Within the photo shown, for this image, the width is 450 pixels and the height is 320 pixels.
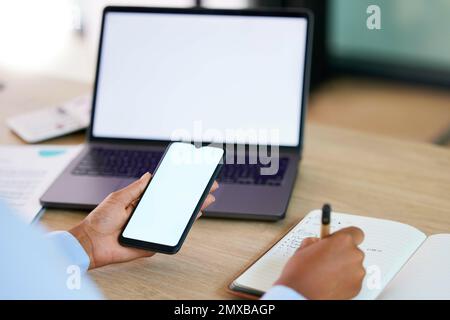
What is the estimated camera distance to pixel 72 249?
96 centimetres

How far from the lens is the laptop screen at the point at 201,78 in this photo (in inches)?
49.9

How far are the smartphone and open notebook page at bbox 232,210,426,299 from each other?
0.12 metres

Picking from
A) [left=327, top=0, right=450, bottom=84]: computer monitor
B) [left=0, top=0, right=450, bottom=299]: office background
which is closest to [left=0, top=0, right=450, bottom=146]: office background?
[left=327, top=0, right=450, bottom=84]: computer monitor

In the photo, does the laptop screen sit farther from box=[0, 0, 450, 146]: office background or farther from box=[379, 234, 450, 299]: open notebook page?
box=[0, 0, 450, 146]: office background

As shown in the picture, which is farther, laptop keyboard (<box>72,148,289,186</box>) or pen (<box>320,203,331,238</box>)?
laptop keyboard (<box>72,148,289,186</box>)

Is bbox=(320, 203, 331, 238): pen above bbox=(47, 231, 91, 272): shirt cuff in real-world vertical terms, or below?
above

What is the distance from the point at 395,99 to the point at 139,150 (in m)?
2.42

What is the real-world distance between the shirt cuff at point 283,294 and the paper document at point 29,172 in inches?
17.9

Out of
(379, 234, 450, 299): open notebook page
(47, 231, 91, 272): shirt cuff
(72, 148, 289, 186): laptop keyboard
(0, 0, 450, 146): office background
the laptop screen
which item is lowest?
(0, 0, 450, 146): office background

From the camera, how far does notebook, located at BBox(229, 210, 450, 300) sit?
0.88 metres

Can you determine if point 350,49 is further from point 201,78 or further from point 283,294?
point 283,294

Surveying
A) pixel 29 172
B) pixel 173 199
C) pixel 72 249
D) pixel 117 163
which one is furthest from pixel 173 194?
pixel 29 172
